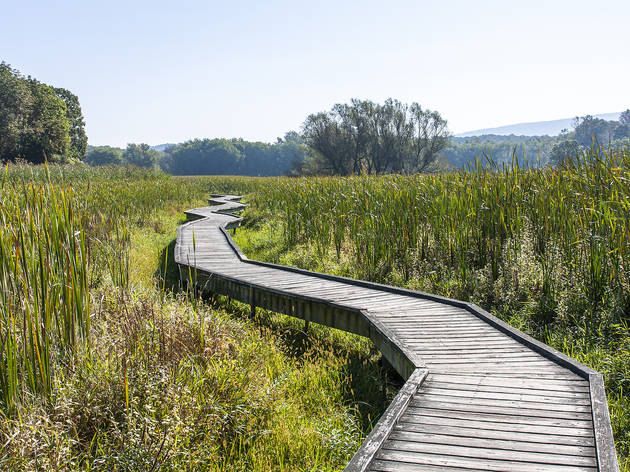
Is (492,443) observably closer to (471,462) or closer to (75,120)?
(471,462)

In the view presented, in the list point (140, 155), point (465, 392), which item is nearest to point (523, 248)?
point (465, 392)

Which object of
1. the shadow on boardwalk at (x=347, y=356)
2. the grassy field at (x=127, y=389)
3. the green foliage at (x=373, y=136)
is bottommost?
the shadow on boardwalk at (x=347, y=356)

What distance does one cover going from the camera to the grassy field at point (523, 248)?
11.4 ft

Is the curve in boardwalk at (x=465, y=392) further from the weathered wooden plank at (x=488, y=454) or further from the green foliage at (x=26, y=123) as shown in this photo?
the green foliage at (x=26, y=123)

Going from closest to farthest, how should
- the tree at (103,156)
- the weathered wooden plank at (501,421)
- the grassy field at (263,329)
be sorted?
the weathered wooden plank at (501,421) < the grassy field at (263,329) < the tree at (103,156)

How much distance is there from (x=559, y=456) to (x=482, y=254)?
3.29m

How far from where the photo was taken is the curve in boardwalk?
1800mm

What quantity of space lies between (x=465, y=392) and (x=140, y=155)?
10020 cm

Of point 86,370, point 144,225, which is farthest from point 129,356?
point 144,225

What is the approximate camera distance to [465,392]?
239cm

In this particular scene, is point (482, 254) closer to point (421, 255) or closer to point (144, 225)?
point (421, 255)

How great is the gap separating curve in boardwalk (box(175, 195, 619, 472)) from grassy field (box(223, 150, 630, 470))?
52 cm

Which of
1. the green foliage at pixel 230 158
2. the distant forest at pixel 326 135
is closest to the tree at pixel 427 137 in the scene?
the distant forest at pixel 326 135

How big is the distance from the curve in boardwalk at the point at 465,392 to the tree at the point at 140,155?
89697 millimetres
